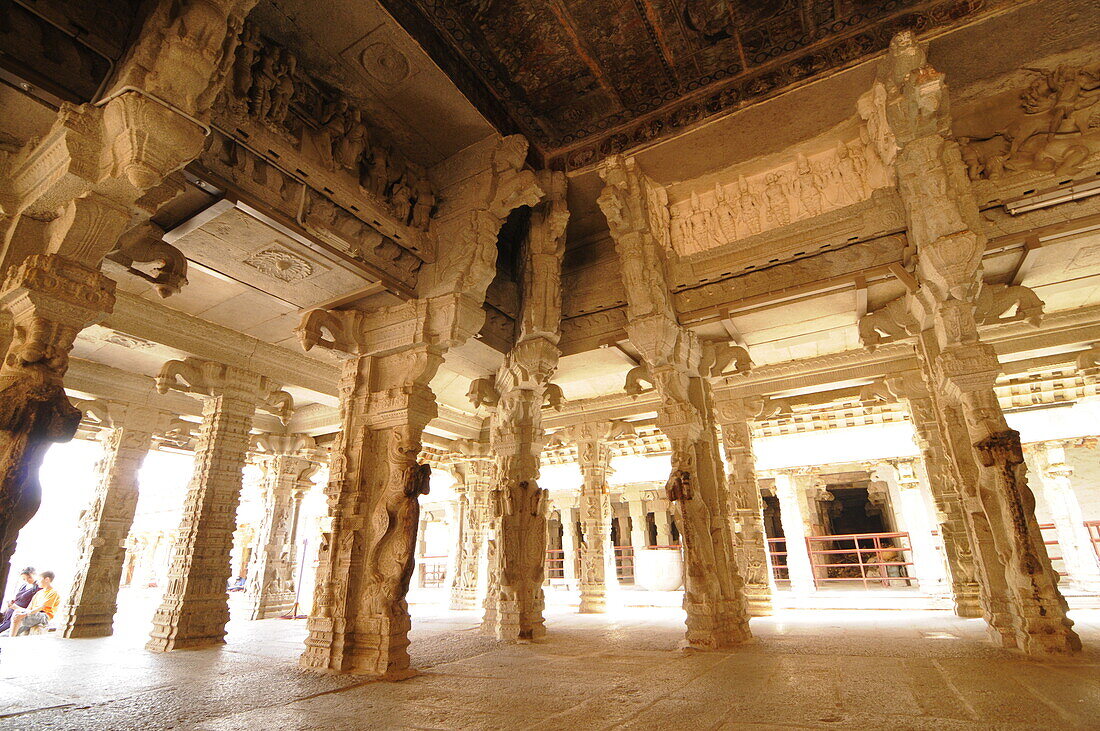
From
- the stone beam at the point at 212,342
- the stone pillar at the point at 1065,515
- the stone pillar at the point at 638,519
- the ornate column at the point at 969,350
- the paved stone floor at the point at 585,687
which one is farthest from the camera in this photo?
the stone pillar at the point at 638,519

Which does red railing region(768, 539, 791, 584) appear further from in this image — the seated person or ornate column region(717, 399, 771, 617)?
the seated person

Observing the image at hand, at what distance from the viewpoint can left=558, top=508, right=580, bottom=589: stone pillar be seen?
18216mm

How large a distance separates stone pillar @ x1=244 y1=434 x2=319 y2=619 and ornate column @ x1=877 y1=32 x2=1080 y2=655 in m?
11.4

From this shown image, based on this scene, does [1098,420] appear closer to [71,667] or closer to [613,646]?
[613,646]

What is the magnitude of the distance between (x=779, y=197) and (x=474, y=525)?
29.0 ft

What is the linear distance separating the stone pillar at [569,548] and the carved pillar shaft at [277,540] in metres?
9.38

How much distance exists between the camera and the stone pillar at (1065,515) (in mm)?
13328

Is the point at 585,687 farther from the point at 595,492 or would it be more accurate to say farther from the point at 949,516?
the point at 595,492

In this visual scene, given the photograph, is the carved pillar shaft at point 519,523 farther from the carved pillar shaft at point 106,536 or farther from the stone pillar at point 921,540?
the stone pillar at point 921,540

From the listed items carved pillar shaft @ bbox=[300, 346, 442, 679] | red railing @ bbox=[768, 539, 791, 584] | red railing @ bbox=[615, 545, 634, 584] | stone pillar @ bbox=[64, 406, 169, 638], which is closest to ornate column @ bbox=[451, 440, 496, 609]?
stone pillar @ bbox=[64, 406, 169, 638]

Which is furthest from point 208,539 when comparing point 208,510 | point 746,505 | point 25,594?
point 746,505

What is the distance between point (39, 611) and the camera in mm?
8508

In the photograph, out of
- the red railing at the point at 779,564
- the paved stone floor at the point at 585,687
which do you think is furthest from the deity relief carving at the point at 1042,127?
the red railing at the point at 779,564

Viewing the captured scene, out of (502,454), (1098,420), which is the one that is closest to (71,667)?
(502,454)
